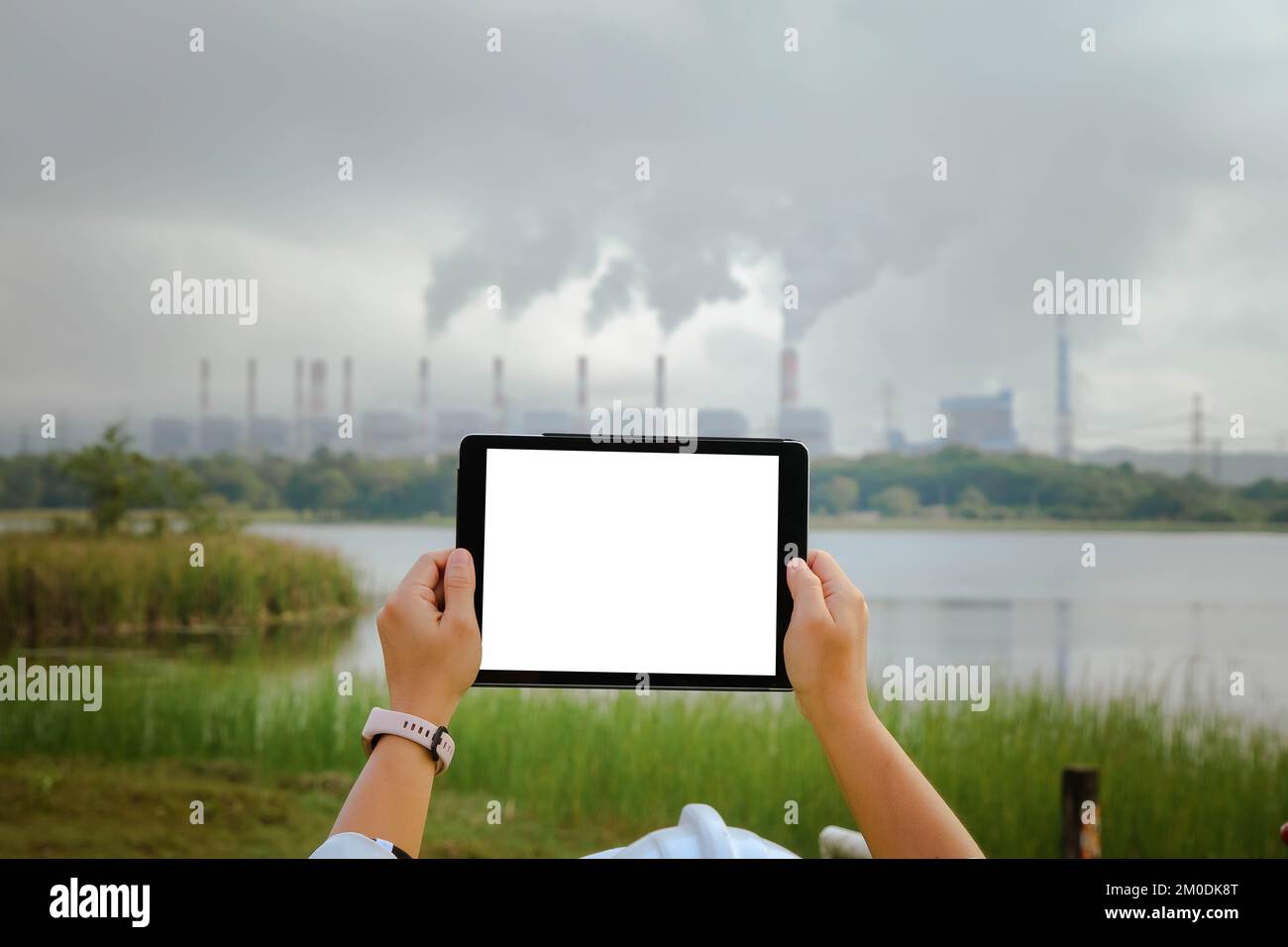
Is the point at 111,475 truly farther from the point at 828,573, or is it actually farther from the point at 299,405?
the point at 828,573

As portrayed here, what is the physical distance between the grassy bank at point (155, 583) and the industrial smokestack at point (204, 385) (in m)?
0.48

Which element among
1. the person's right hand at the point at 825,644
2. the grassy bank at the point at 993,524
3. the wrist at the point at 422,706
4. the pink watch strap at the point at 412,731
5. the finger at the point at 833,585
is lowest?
the grassy bank at the point at 993,524

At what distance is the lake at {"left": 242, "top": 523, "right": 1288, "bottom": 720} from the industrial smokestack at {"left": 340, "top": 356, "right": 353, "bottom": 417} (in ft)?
1.56

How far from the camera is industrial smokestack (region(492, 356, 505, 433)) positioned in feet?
11.5

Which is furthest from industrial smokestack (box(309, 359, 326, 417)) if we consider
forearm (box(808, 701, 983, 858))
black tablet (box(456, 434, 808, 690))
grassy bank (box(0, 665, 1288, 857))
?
forearm (box(808, 701, 983, 858))

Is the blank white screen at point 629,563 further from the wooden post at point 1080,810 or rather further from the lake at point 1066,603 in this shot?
the lake at point 1066,603

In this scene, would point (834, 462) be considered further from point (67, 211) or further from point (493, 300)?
point (67, 211)

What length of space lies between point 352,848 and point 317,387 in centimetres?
315

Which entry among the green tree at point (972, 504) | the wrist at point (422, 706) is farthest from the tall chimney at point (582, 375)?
the wrist at point (422, 706)

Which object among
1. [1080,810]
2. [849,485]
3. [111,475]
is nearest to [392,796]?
[1080,810]

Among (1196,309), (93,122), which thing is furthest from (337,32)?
(1196,309)

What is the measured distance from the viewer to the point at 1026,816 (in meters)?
3.17

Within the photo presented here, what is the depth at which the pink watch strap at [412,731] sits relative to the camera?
661mm
